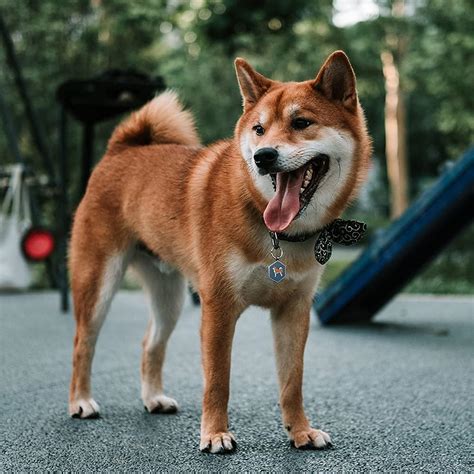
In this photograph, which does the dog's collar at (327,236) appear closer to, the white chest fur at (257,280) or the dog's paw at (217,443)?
the white chest fur at (257,280)

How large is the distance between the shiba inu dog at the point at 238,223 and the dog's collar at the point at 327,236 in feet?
0.05

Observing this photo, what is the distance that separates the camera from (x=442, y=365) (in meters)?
4.18

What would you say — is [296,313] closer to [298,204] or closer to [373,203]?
[298,204]

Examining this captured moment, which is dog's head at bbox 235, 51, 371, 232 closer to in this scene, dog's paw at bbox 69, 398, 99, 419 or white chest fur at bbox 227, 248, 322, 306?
white chest fur at bbox 227, 248, 322, 306

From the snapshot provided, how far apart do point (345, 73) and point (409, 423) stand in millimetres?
1347

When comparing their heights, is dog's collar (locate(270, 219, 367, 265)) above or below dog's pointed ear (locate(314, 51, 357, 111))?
below

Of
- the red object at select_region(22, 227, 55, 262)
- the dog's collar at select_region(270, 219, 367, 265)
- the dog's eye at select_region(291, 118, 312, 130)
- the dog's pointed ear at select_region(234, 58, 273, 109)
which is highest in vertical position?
the dog's pointed ear at select_region(234, 58, 273, 109)

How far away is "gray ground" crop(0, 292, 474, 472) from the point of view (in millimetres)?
2484

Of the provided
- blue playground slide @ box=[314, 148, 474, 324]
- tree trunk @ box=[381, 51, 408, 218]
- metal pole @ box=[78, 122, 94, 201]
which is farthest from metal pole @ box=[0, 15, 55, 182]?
tree trunk @ box=[381, 51, 408, 218]

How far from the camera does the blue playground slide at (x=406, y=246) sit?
4.82 metres

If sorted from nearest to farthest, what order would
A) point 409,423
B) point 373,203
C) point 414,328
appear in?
point 409,423, point 414,328, point 373,203

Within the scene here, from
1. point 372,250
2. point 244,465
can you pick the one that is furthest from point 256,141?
point 372,250

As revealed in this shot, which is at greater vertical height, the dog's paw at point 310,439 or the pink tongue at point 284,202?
the pink tongue at point 284,202

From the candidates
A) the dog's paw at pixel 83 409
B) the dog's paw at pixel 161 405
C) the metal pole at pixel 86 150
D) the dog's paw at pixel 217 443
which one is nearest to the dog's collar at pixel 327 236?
the dog's paw at pixel 217 443
